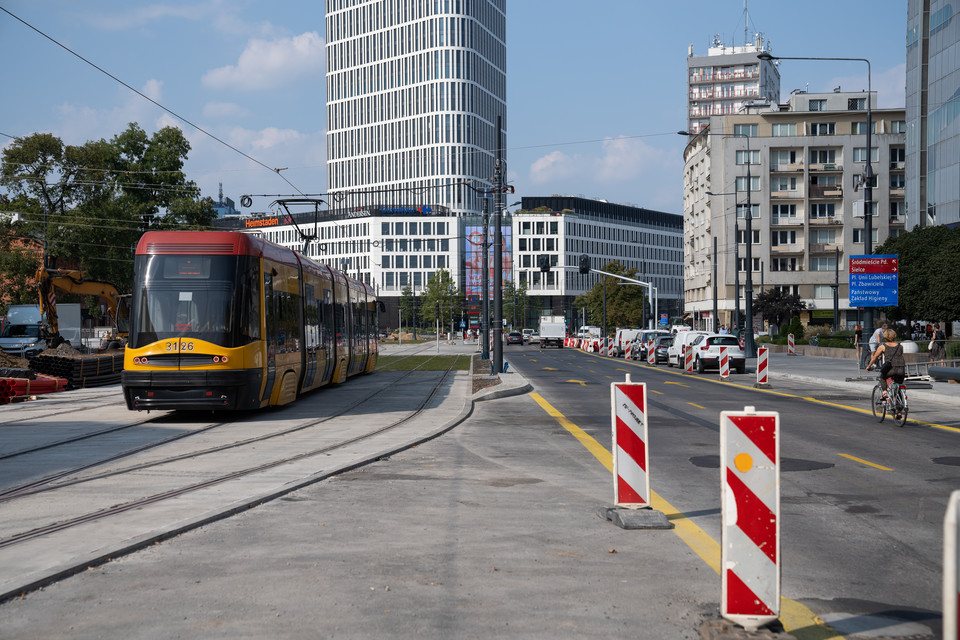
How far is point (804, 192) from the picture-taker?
97.0 metres

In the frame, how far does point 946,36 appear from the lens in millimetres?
57250

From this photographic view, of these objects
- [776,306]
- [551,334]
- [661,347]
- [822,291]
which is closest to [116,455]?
[661,347]

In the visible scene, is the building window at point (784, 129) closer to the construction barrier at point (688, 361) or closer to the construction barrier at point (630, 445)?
the construction barrier at point (688, 361)

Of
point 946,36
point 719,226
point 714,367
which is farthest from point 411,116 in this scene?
point 714,367

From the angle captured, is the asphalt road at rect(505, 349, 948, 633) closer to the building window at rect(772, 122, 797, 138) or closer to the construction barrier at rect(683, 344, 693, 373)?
the construction barrier at rect(683, 344, 693, 373)

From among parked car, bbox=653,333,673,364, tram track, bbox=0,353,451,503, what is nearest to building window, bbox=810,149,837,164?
parked car, bbox=653,333,673,364

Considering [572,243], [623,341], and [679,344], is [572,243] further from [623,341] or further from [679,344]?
[679,344]

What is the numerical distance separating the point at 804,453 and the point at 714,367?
2719 cm

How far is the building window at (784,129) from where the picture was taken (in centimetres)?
9744

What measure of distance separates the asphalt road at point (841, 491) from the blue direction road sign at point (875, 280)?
Answer: 1140 centimetres

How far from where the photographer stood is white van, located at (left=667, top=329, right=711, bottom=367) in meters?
43.2

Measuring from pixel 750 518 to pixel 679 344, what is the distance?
40526 millimetres

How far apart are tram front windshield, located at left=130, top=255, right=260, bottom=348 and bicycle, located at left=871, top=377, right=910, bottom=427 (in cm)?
1141

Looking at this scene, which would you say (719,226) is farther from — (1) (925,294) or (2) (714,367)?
(2) (714,367)
